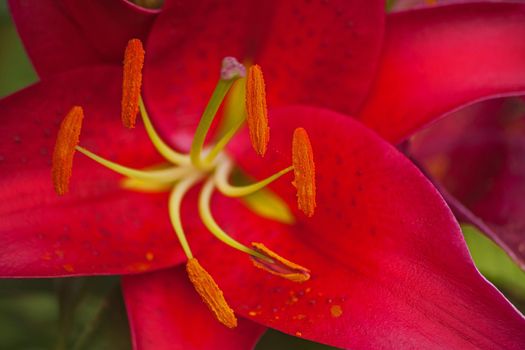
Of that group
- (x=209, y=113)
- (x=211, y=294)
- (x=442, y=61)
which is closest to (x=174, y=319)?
(x=211, y=294)

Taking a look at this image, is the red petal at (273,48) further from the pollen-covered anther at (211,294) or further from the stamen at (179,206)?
the pollen-covered anther at (211,294)

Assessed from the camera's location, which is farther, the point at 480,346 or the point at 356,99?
the point at 356,99

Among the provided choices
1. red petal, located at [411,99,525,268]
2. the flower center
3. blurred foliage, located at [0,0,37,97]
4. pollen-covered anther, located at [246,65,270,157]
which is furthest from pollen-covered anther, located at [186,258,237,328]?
blurred foliage, located at [0,0,37,97]

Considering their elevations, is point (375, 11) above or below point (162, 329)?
above

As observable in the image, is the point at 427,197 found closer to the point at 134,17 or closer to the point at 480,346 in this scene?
the point at 480,346

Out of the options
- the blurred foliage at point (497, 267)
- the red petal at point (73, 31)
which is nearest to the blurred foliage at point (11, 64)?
the red petal at point (73, 31)

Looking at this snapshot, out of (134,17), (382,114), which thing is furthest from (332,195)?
(134,17)

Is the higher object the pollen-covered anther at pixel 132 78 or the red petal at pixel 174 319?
the pollen-covered anther at pixel 132 78
